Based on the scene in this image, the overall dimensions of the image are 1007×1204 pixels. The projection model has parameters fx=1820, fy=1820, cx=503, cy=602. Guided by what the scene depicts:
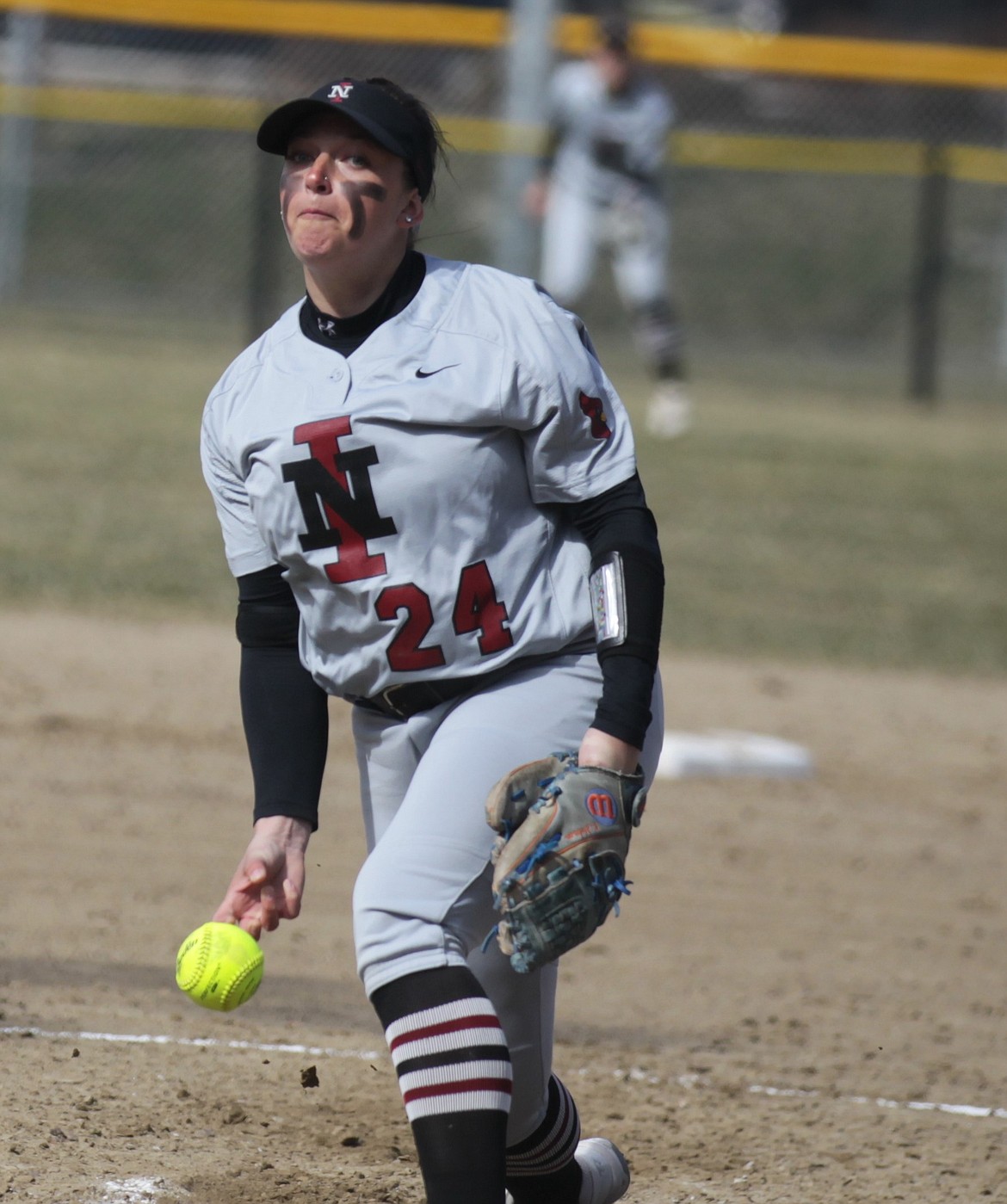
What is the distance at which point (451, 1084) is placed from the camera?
232cm

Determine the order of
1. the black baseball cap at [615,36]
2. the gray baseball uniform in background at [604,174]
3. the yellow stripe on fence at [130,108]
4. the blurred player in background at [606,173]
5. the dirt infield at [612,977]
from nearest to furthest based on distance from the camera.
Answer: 1. the dirt infield at [612,977]
2. the black baseball cap at [615,36]
3. the blurred player in background at [606,173]
4. the gray baseball uniform in background at [604,174]
5. the yellow stripe on fence at [130,108]

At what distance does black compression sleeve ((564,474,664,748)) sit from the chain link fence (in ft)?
37.6

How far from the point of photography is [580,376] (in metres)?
2.57

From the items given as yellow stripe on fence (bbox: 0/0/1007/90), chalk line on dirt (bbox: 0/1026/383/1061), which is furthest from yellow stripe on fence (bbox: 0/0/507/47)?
chalk line on dirt (bbox: 0/1026/383/1061)

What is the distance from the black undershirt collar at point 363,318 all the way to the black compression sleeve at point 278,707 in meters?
0.34

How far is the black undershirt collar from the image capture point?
8.54ft

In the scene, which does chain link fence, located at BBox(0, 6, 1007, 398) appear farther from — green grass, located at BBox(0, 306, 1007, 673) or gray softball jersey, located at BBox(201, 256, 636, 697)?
gray softball jersey, located at BBox(201, 256, 636, 697)

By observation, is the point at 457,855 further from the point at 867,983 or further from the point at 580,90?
the point at 580,90

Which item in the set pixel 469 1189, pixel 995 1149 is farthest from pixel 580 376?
pixel 995 1149

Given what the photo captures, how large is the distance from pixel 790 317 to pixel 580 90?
503 centimetres

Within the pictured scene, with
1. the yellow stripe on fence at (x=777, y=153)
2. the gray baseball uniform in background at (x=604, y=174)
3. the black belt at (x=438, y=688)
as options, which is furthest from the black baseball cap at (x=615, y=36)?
the black belt at (x=438, y=688)

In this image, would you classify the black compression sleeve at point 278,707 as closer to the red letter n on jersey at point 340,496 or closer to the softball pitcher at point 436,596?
the softball pitcher at point 436,596

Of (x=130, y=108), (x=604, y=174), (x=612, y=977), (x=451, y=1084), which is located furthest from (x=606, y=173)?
(x=451, y=1084)

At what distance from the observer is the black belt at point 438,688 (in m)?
2.56
